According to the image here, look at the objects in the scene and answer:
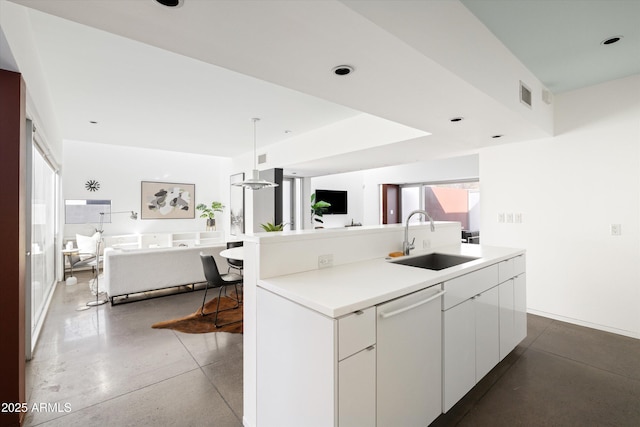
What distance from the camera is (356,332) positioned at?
49.3 inches

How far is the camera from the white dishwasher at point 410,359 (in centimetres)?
138

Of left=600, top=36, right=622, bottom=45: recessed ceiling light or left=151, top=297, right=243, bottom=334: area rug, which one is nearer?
left=600, top=36, right=622, bottom=45: recessed ceiling light

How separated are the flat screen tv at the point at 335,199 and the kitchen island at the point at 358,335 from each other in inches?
260

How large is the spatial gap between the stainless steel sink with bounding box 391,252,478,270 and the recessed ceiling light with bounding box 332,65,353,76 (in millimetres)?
1381

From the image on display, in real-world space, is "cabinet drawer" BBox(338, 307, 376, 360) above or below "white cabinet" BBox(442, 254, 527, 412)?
above

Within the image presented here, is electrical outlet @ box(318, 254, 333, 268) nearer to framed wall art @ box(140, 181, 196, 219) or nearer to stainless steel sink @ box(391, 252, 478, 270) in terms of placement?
stainless steel sink @ box(391, 252, 478, 270)

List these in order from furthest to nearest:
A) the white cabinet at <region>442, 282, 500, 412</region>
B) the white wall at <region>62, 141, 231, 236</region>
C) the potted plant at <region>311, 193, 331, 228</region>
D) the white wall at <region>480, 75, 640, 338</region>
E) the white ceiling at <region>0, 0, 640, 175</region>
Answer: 1. the potted plant at <region>311, 193, 331, 228</region>
2. the white wall at <region>62, 141, 231, 236</region>
3. the white wall at <region>480, 75, 640, 338</region>
4. the white cabinet at <region>442, 282, 500, 412</region>
5. the white ceiling at <region>0, 0, 640, 175</region>

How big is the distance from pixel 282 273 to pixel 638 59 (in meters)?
3.63

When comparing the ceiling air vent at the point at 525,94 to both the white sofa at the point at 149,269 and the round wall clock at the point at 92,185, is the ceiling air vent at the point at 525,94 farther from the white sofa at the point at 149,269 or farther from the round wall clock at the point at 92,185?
the round wall clock at the point at 92,185

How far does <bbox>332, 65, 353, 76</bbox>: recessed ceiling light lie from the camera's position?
1.78 m

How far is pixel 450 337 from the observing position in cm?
179

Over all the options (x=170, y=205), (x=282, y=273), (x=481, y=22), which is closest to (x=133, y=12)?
(x=282, y=273)

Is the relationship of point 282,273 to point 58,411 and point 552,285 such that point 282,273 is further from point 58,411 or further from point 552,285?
point 552,285

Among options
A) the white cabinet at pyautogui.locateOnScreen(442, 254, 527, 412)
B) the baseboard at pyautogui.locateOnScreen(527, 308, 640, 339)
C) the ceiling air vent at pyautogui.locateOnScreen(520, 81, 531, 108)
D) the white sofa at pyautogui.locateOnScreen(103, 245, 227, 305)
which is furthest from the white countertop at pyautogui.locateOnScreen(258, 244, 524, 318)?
the white sofa at pyautogui.locateOnScreen(103, 245, 227, 305)
